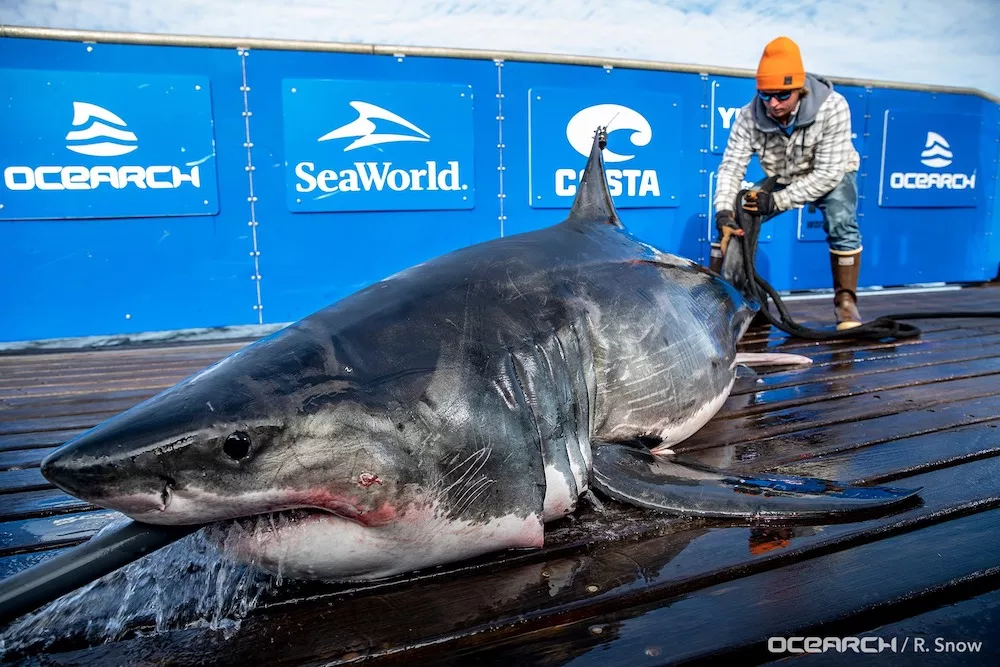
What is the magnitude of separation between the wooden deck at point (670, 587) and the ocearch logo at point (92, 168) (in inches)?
130

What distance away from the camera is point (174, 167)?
16.8ft

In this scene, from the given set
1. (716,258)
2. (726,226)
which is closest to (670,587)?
(726,226)

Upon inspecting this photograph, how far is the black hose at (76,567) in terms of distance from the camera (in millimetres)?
1028

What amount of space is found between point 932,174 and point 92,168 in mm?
7640

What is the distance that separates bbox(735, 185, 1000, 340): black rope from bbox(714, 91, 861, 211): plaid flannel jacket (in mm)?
184

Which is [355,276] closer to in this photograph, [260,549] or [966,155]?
[260,549]

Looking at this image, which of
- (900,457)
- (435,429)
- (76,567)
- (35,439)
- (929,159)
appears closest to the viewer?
(76,567)

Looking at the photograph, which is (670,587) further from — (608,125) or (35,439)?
(608,125)

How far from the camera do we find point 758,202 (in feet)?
14.3

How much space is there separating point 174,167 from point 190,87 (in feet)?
1.90

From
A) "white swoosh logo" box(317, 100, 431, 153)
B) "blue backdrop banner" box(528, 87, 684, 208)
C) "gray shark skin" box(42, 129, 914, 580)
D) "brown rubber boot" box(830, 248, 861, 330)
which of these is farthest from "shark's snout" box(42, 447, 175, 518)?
"blue backdrop banner" box(528, 87, 684, 208)

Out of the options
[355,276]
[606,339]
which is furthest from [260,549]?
[355,276]

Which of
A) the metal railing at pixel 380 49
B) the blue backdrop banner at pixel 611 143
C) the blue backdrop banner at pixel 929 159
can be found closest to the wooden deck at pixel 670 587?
the metal railing at pixel 380 49

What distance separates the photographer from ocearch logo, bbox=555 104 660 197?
6031 mm
